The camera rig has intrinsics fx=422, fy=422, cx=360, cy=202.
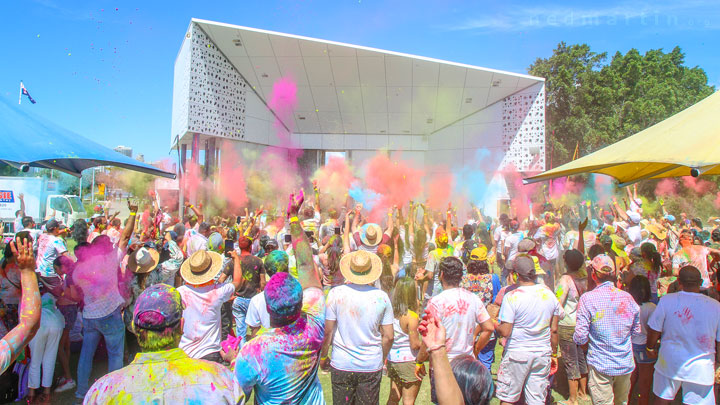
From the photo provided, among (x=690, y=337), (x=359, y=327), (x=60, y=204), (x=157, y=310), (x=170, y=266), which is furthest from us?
(x=60, y=204)

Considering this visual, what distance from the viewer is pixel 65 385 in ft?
13.1

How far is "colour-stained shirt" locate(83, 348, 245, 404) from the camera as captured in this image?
1.48m

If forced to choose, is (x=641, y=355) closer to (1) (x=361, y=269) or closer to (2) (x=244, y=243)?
(1) (x=361, y=269)

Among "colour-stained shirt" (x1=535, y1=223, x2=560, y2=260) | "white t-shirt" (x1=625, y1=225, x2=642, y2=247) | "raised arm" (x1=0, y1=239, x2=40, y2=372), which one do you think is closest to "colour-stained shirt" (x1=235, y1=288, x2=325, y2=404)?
"raised arm" (x1=0, y1=239, x2=40, y2=372)

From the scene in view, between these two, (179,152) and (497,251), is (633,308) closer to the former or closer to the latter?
(497,251)

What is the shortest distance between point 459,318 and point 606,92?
28.2 m

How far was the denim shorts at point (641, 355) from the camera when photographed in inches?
137

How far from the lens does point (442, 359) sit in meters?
1.71

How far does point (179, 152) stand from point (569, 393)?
19.3m

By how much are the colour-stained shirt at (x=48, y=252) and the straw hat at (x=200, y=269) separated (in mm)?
1900

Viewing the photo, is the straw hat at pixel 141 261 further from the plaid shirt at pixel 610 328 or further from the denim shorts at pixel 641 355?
the denim shorts at pixel 641 355

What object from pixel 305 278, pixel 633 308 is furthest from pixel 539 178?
pixel 305 278

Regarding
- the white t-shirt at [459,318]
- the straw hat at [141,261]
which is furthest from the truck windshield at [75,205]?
the white t-shirt at [459,318]

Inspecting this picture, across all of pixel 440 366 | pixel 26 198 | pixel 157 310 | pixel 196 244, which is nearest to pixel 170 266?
pixel 196 244
